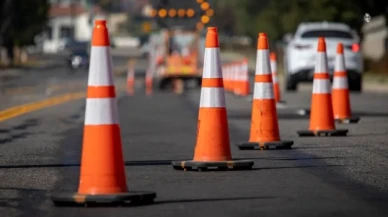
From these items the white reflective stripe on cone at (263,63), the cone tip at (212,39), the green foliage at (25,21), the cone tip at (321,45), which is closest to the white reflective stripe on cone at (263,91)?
the white reflective stripe on cone at (263,63)

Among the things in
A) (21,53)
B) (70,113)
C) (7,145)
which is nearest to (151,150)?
(7,145)

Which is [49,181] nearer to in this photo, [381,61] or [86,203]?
[86,203]

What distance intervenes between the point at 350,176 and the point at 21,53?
8733 centimetres

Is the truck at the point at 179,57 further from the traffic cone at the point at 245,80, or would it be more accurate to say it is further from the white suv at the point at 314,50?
the white suv at the point at 314,50

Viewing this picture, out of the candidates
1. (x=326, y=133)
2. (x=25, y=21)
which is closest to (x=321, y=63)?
(x=326, y=133)

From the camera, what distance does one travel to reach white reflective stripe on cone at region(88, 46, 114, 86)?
8500 mm

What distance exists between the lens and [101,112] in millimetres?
8438

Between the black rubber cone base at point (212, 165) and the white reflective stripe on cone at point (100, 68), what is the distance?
1.84m

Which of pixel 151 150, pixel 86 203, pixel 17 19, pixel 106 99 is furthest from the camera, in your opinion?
pixel 17 19

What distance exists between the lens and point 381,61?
1954 inches

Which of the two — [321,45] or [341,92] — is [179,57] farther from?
[321,45]

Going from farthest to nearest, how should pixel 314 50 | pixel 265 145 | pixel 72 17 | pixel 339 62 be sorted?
pixel 72 17
pixel 314 50
pixel 339 62
pixel 265 145

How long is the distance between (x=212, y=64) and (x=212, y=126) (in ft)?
1.88

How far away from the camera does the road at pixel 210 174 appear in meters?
7.84
